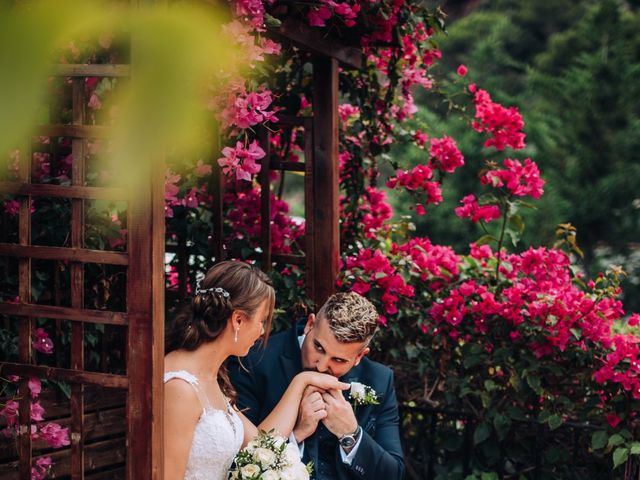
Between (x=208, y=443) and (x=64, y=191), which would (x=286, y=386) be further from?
(x=64, y=191)

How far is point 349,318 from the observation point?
311 centimetres

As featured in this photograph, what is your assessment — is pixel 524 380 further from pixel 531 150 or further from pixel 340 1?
pixel 531 150

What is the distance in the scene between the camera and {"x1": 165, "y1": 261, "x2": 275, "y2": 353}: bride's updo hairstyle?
112 inches

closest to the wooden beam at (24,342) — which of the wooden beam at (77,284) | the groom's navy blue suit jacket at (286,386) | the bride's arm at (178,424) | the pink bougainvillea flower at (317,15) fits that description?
the wooden beam at (77,284)

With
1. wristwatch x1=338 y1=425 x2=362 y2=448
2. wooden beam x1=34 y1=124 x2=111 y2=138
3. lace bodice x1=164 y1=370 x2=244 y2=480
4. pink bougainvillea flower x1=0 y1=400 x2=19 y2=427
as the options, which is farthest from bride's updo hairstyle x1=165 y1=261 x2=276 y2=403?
wooden beam x1=34 y1=124 x2=111 y2=138

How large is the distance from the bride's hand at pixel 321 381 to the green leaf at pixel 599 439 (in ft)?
4.13

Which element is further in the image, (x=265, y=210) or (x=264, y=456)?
(x=265, y=210)

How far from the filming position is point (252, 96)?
2934mm

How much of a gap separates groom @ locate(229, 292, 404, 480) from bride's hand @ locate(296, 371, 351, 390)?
1.4 inches

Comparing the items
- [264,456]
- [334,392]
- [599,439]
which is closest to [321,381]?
[334,392]

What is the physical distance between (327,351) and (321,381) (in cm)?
11

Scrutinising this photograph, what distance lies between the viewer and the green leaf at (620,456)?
359 centimetres

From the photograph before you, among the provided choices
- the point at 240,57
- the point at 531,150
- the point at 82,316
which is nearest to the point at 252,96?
the point at 240,57

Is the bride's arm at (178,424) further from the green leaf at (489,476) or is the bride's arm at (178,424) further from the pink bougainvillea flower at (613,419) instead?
the pink bougainvillea flower at (613,419)
